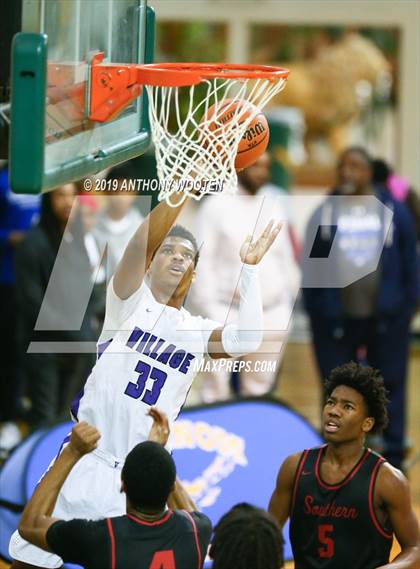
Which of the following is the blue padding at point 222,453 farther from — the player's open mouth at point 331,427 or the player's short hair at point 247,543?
the player's short hair at point 247,543

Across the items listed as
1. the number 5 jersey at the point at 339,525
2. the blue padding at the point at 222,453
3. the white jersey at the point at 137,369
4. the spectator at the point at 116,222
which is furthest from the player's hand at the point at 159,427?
the spectator at the point at 116,222

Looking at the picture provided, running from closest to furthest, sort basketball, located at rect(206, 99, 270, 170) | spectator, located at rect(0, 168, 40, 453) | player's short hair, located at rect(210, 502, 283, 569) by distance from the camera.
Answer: player's short hair, located at rect(210, 502, 283, 569), basketball, located at rect(206, 99, 270, 170), spectator, located at rect(0, 168, 40, 453)

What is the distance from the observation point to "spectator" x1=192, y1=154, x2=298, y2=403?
7.84 metres

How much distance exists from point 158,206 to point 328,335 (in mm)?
3427

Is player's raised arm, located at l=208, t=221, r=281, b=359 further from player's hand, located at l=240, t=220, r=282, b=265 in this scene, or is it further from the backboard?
the backboard

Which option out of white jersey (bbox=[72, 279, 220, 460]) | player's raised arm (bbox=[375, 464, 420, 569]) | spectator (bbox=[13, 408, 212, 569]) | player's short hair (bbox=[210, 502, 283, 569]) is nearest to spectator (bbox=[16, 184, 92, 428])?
white jersey (bbox=[72, 279, 220, 460])

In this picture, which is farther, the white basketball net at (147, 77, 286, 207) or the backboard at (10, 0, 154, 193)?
the white basketball net at (147, 77, 286, 207)

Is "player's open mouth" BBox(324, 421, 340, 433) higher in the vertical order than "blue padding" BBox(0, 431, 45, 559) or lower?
higher

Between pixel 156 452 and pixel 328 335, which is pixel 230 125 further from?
pixel 328 335

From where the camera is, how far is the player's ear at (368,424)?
466cm

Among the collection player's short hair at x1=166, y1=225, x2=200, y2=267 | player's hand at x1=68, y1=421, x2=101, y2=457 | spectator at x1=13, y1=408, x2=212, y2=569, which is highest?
player's short hair at x1=166, y1=225, x2=200, y2=267

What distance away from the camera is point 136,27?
198 inches

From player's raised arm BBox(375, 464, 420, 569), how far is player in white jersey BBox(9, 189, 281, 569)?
76 cm

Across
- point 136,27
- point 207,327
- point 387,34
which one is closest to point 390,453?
point 207,327
